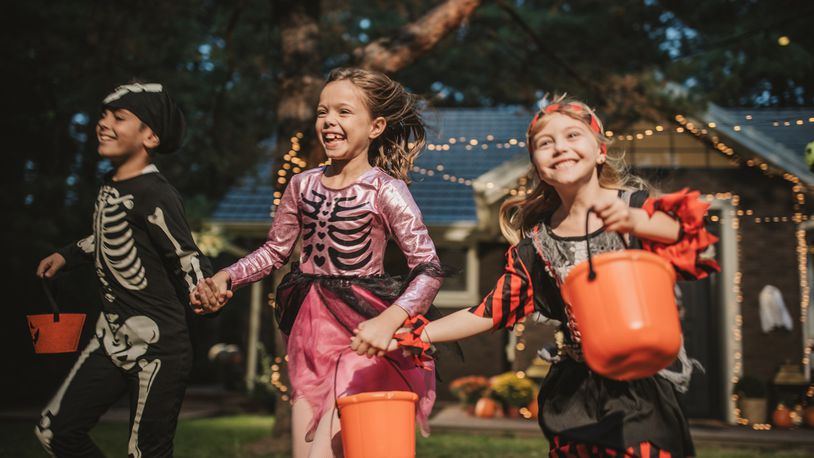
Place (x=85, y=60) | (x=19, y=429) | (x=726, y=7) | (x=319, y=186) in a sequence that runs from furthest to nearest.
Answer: (x=726, y=7)
(x=85, y=60)
(x=19, y=429)
(x=319, y=186)

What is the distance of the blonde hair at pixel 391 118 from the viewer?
10.1 feet

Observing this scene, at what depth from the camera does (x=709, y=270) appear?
2.39 metres

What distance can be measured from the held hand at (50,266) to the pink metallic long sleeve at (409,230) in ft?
4.56

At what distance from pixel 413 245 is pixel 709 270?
1.04 meters

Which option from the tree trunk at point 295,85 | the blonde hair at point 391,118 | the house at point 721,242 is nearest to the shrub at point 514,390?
the house at point 721,242

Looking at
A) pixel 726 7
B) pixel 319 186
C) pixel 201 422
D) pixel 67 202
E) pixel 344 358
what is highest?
pixel 726 7

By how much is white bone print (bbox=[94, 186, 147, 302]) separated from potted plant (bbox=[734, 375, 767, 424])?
30.1ft

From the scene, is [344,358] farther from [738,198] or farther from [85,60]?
[738,198]

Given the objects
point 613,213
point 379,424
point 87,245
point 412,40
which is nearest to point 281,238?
point 87,245

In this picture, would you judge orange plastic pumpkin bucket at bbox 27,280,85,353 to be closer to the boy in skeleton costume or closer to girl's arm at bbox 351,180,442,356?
the boy in skeleton costume

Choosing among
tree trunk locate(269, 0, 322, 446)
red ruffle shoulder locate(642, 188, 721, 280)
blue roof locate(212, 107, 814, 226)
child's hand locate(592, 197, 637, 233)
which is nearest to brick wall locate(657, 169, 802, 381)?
blue roof locate(212, 107, 814, 226)

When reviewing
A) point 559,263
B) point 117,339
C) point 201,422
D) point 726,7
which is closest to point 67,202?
point 201,422

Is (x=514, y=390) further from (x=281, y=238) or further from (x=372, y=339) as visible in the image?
(x=372, y=339)

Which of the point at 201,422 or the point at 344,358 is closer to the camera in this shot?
the point at 344,358
